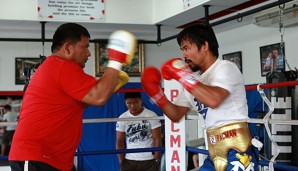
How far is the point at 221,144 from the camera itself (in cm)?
170

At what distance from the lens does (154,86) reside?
1.86 metres

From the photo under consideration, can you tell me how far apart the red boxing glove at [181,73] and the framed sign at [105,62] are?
4553 mm

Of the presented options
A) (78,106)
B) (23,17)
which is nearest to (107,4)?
(23,17)

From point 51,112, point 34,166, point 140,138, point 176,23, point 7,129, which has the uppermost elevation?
point 176,23

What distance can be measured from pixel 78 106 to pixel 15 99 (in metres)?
4.79

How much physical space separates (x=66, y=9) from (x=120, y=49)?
3391 mm

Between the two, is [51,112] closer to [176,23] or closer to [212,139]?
[212,139]

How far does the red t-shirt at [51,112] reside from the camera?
1.56m

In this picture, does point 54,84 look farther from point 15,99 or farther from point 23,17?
point 15,99

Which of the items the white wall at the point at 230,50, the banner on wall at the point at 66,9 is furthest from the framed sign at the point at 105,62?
the banner on wall at the point at 66,9

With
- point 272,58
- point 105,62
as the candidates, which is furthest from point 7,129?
point 272,58

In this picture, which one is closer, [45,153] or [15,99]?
[45,153]

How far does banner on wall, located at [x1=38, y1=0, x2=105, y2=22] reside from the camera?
15.8ft

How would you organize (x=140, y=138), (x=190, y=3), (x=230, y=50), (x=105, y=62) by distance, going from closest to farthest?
(x=140, y=138) < (x=190, y=3) < (x=230, y=50) < (x=105, y=62)
